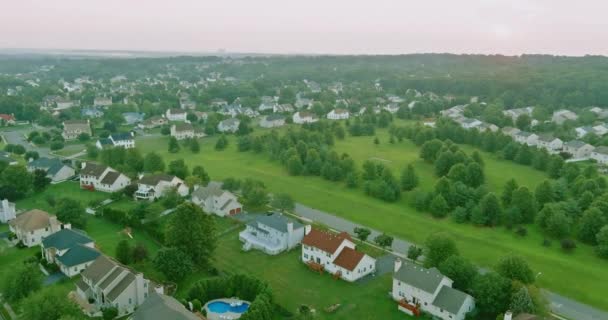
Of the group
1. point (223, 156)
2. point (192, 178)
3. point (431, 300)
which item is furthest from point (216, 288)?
point (223, 156)

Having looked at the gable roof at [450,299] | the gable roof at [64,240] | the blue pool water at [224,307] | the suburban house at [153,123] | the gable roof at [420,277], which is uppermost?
the gable roof at [420,277]

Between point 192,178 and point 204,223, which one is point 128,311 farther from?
point 192,178

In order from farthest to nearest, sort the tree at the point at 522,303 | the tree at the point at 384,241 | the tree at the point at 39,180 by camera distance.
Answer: the tree at the point at 39,180
the tree at the point at 384,241
the tree at the point at 522,303

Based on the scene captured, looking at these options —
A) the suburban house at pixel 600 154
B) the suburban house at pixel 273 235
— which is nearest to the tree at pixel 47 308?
the suburban house at pixel 273 235

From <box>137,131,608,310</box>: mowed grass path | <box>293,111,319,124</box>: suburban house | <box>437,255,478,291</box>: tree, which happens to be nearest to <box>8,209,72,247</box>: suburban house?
<box>137,131,608,310</box>: mowed grass path

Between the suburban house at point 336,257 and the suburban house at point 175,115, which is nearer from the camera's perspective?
the suburban house at point 336,257

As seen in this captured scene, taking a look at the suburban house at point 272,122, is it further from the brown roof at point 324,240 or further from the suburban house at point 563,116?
the brown roof at point 324,240

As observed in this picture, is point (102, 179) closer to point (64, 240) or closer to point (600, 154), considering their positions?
point (64, 240)

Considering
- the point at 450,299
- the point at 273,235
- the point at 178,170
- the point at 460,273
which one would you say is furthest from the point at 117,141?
the point at 450,299
